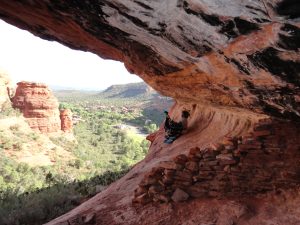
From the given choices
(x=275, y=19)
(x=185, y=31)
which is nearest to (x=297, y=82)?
(x=275, y=19)

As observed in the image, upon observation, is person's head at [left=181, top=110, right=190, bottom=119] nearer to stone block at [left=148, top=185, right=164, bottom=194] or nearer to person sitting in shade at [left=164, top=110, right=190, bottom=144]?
person sitting in shade at [left=164, top=110, right=190, bottom=144]

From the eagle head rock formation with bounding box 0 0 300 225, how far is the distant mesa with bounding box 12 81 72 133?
3153 cm

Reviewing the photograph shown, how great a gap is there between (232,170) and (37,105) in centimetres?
3489

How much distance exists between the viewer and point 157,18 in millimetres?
4785

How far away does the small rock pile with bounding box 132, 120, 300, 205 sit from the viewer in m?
6.07

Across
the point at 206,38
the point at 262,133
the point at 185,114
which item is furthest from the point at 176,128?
the point at 206,38

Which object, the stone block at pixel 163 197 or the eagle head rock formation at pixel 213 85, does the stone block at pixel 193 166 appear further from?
the stone block at pixel 163 197

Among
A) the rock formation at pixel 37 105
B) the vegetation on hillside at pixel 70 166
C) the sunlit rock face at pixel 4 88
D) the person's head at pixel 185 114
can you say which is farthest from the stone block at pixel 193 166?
the sunlit rock face at pixel 4 88

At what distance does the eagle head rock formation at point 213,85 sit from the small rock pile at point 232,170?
0.05ft

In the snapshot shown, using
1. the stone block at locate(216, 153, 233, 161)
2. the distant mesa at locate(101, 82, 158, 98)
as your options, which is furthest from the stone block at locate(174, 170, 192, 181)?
the distant mesa at locate(101, 82, 158, 98)

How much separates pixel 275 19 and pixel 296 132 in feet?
9.01

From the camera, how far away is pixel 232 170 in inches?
249

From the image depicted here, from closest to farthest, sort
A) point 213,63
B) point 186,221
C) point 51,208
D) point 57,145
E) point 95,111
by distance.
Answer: point 213,63, point 186,221, point 51,208, point 57,145, point 95,111

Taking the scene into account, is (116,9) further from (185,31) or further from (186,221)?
(186,221)
